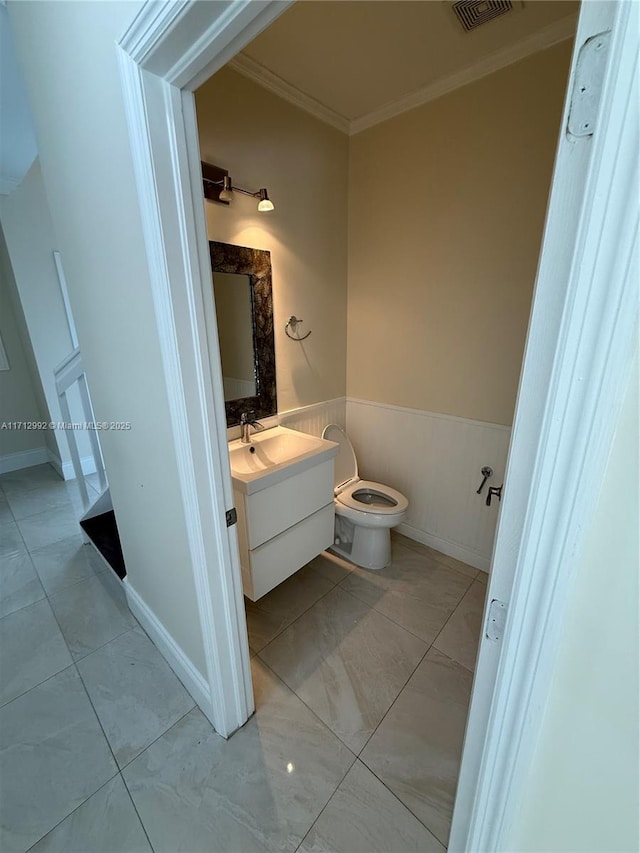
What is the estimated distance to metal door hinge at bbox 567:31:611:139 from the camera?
0.35 metres

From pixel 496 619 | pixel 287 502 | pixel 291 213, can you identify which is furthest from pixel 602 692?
pixel 291 213

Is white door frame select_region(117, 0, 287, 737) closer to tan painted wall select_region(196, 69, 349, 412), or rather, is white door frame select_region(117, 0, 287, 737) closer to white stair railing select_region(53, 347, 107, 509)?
tan painted wall select_region(196, 69, 349, 412)

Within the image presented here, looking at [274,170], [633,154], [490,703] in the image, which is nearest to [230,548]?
[490,703]

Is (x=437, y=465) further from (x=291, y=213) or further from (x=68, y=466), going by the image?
(x=68, y=466)

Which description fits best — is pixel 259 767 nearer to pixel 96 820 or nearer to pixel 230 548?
pixel 96 820

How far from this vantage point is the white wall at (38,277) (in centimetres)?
281

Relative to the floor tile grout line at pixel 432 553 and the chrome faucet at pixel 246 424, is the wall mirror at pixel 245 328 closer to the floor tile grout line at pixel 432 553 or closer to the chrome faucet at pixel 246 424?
the chrome faucet at pixel 246 424

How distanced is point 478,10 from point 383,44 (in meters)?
0.38

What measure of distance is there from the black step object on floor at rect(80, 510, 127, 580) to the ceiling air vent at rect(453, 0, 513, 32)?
2.89 meters

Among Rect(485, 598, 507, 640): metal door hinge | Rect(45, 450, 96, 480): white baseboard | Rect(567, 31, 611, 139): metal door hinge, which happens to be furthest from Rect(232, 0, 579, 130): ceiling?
Rect(45, 450, 96, 480): white baseboard

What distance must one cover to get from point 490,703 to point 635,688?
286 mm

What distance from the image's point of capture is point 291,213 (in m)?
1.97

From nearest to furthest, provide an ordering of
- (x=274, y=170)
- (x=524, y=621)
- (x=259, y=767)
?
(x=524, y=621), (x=259, y=767), (x=274, y=170)

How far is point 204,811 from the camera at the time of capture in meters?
1.11
